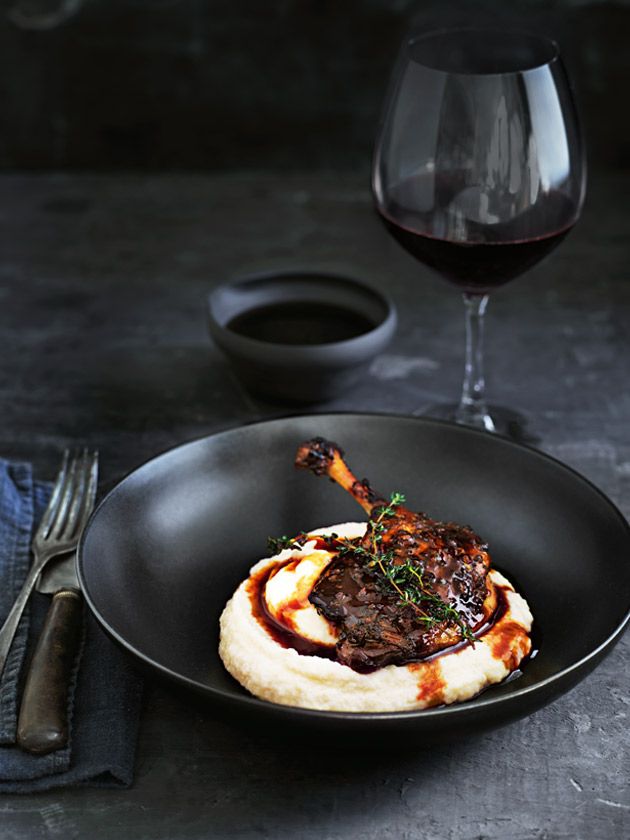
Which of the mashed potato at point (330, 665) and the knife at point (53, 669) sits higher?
the mashed potato at point (330, 665)

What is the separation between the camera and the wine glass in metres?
1.50

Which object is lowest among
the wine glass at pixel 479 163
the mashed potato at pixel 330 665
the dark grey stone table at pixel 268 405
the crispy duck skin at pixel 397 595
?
the dark grey stone table at pixel 268 405

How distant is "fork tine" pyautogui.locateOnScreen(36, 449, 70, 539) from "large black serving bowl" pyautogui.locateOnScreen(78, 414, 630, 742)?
17cm

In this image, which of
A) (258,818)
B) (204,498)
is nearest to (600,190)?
(204,498)

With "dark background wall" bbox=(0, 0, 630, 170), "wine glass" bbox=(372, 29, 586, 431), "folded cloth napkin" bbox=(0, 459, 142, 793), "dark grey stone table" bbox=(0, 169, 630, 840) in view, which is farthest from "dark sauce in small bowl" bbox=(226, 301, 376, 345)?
"dark background wall" bbox=(0, 0, 630, 170)

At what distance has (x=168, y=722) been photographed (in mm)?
1217

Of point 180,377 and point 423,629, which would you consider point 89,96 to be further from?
point 423,629

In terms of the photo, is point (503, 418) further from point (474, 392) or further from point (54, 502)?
point (54, 502)

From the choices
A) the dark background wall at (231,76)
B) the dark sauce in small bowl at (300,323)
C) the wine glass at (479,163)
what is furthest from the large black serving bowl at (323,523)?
the dark background wall at (231,76)

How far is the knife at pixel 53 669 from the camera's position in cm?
114

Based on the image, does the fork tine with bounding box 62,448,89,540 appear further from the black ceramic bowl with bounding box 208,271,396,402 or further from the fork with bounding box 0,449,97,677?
the black ceramic bowl with bounding box 208,271,396,402

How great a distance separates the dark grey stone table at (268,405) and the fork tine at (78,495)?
6cm

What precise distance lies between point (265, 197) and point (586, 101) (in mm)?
849

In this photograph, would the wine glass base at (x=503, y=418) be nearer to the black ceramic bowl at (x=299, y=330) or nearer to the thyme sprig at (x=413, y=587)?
the black ceramic bowl at (x=299, y=330)
